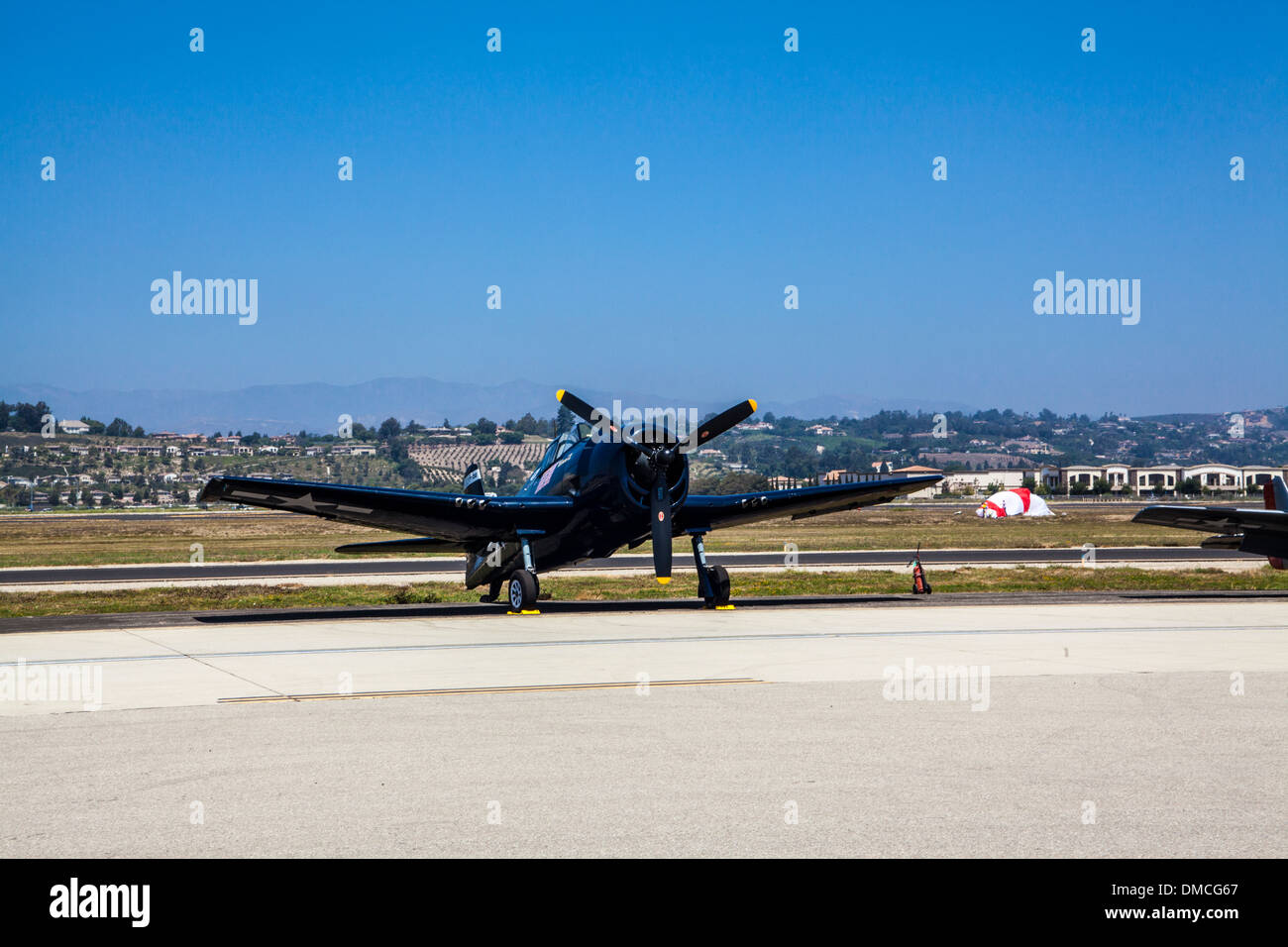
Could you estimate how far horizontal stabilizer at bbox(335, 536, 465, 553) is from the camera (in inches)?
1038

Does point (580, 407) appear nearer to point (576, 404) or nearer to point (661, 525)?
point (576, 404)

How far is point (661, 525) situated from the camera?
933 inches

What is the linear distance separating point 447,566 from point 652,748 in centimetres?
3794

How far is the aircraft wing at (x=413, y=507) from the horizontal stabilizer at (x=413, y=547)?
1.05 m

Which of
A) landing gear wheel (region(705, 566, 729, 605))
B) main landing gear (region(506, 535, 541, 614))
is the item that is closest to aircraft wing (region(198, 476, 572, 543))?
main landing gear (region(506, 535, 541, 614))

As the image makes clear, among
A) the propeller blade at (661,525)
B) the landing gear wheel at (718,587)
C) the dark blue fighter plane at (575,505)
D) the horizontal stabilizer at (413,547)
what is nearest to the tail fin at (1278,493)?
the dark blue fighter plane at (575,505)

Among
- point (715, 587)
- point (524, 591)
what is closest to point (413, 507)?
point (524, 591)

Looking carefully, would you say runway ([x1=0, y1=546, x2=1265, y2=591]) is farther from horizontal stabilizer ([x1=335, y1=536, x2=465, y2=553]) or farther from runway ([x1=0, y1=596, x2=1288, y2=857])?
runway ([x1=0, y1=596, x2=1288, y2=857])
